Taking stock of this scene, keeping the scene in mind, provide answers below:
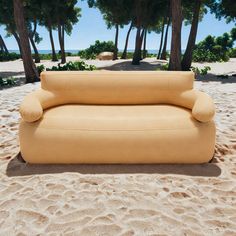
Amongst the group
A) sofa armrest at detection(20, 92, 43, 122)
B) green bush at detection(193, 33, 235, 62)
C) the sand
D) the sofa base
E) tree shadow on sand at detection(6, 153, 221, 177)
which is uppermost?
A: sofa armrest at detection(20, 92, 43, 122)

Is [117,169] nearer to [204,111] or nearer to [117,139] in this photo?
[117,139]

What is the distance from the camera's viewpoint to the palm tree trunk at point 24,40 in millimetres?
11750

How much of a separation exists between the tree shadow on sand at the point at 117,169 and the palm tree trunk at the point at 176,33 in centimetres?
1120

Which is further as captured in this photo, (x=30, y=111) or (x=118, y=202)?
(x=30, y=111)

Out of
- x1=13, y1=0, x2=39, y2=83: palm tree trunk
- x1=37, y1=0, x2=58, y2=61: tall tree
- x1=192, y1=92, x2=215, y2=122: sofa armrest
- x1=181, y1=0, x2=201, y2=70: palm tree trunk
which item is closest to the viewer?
x1=192, y1=92, x2=215, y2=122: sofa armrest

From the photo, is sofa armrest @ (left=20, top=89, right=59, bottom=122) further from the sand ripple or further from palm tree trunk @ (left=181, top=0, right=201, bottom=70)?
palm tree trunk @ (left=181, top=0, right=201, bottom=70)

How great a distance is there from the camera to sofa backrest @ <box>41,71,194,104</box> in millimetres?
4574

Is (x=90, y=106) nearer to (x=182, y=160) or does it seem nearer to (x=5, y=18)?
(x=182, y=160)

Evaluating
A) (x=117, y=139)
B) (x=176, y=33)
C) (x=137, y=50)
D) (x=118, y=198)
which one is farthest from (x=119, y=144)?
(x=137, y=50)

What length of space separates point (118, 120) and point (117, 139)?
11.6 inches

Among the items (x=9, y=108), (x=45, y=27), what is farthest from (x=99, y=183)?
(x=45, y=27)

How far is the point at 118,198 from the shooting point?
3.21 meters

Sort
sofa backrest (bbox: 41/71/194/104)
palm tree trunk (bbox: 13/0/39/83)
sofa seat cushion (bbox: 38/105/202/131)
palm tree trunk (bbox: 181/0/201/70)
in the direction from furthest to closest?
1. palm tree trunk (bbox: 181/0/201/70)
2. palm tree trunk (bbox: 13/0/39/83)
3. sofa backrest (bbox: 41/71/194/104)
4. sofa seat cushion (bbox: 38/105/202/131)

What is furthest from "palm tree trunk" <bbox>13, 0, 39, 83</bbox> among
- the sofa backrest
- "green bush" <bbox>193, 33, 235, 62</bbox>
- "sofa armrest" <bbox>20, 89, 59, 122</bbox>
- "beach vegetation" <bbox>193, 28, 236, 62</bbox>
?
"beach vegetation" <bbox>193, 28, 236, 62</bbox>
